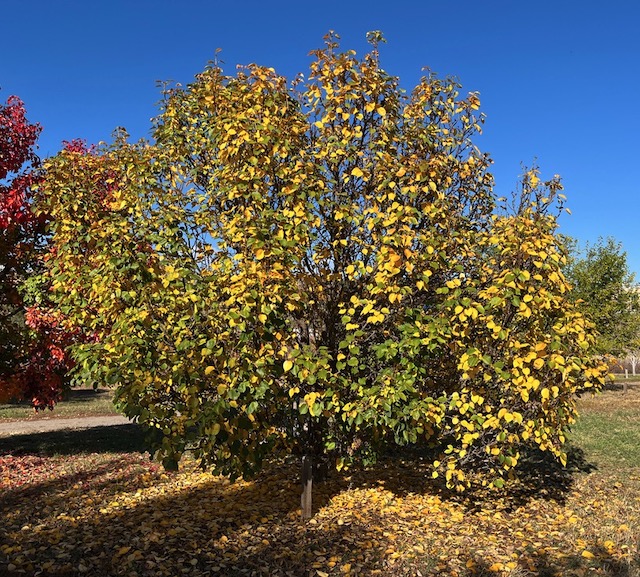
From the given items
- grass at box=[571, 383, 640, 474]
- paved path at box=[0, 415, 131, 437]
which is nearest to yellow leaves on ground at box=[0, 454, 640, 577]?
grass at box=[571, 383, 640, 474]

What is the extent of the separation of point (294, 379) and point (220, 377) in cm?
114

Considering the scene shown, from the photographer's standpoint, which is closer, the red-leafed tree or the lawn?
the lawn

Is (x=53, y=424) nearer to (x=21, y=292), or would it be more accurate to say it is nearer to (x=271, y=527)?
(x=21, y=292)

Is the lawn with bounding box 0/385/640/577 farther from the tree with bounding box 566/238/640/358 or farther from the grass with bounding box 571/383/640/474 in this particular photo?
the tree with bounding box 566/238/640/358

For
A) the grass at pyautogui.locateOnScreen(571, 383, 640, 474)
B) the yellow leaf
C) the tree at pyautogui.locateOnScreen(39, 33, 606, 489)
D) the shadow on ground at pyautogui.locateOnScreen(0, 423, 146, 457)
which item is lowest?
the grass at pyautogui.locateOnScreen(571, 383, 640, 474)

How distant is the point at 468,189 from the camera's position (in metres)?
7.27

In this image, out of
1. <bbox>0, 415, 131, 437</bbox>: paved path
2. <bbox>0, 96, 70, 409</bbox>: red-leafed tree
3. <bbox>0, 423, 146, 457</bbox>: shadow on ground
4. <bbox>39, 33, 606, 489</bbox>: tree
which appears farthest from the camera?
<bbox>0, 415, 131, 437</bbox>: paved path

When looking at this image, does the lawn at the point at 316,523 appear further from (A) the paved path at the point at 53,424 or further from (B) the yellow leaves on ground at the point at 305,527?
Answer: (A) the paved path at the point at 53,424

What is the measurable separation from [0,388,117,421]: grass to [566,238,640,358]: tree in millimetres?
23377

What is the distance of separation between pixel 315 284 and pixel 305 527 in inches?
123

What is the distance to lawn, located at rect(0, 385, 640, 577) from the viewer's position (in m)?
5.41

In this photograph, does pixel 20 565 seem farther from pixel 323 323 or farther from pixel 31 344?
pixel 31 344

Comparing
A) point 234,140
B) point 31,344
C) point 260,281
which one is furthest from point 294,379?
point 31,344

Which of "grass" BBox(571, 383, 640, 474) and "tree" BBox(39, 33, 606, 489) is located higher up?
"tree" BBox(39, 33, 606, 489)
